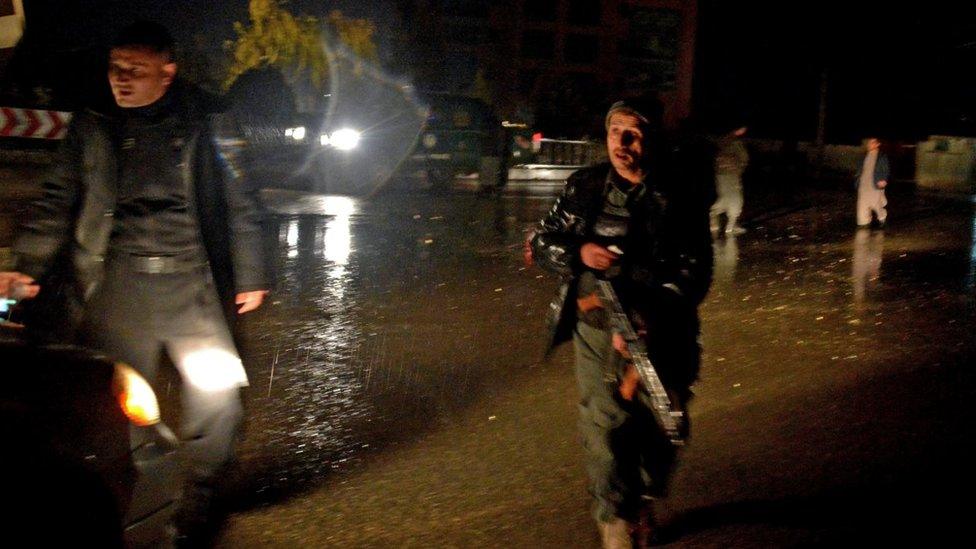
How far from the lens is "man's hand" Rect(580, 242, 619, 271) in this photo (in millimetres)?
3402

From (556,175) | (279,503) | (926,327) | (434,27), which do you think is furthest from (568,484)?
(434,27)

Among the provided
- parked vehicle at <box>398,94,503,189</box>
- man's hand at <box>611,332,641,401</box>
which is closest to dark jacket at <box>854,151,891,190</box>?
parked vehicle at <box>398,94,503,189</box>

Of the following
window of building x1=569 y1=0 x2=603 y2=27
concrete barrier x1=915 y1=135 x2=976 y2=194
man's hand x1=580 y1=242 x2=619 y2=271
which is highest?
window of building x1=569 y1=0 x2=603 y2=27

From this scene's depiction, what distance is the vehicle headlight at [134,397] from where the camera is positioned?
305cm

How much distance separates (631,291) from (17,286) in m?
2.27

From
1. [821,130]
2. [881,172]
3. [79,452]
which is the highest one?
[821,130]

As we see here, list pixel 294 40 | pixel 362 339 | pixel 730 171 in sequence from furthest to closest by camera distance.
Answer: pixel 294 40
pixel 730 171
pixel 362 339

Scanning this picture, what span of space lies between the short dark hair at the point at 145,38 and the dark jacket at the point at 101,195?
157 mm

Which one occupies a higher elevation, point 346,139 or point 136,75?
point 346,139

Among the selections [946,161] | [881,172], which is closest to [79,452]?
[881,172]

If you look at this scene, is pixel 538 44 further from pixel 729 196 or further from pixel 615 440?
pixel 615 440

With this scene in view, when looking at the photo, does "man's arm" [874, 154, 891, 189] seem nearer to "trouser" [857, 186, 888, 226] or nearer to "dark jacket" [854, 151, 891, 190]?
"dark jacket" [854, 151, 891, 190]

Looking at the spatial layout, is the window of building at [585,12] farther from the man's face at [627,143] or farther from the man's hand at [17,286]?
the man's hand at [17,286]

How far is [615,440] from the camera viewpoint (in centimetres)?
359
